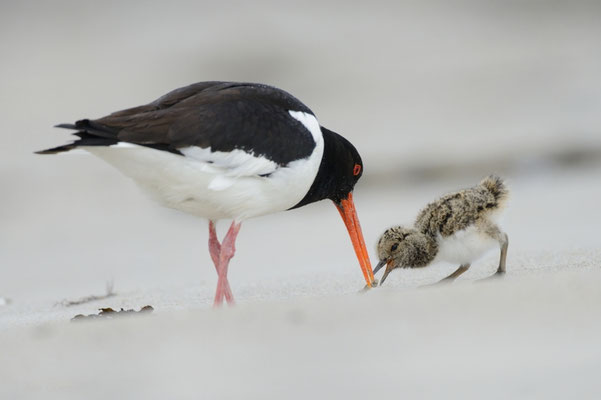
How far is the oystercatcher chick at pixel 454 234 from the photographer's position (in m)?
6.58

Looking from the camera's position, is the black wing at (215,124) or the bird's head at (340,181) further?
the bird's head at (340,181)

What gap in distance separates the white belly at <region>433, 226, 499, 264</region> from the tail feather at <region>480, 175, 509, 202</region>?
1.25 ft

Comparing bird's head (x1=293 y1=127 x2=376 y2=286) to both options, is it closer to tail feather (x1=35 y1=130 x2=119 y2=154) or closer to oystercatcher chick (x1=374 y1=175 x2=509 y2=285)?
oystercatcher chick (x1=374 y1=175 x2=509 y2=285)

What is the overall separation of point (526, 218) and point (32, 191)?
7.46 metres

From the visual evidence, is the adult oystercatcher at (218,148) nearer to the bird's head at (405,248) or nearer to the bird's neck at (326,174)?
the bird's neck at (326,174)

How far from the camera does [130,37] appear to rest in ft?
70.7

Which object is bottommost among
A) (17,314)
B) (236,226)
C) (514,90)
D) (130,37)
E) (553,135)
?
(17,314)

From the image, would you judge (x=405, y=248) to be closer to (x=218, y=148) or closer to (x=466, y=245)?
(x=466, y=245)

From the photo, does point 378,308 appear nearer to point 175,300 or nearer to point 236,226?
point 236,226

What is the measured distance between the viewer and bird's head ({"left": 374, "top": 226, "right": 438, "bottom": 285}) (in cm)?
671

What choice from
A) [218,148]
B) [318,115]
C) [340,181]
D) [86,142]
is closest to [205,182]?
[218,148]

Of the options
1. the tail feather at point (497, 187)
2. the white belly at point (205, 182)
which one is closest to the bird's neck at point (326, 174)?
the white belly at point (205, 182)

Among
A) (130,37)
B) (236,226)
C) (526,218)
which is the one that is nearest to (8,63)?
(130,37)

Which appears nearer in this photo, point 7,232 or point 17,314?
point 17,314
